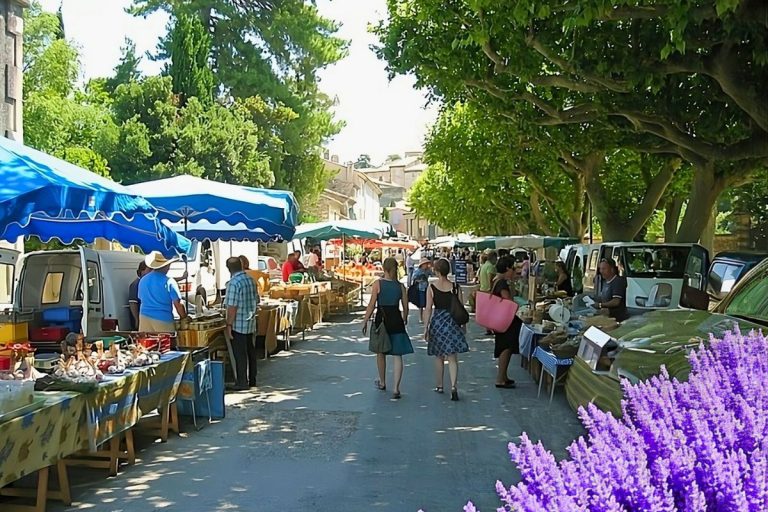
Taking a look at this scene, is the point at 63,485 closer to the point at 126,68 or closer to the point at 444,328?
the point at 444,328

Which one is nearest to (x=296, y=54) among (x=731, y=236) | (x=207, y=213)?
(x=731, y=236)

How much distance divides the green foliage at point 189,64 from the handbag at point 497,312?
26376 millimetres

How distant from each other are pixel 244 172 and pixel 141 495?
91.4ft

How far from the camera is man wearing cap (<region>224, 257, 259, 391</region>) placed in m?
9.56

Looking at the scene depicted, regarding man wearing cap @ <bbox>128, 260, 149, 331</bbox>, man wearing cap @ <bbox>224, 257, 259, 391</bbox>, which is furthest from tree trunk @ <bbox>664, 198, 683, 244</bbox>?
man wearing cap @ <bbox>128, 260, 149, 331</bbox>

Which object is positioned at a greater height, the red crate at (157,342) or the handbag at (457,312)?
the handbag at (457,312)

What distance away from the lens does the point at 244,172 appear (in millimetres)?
32719

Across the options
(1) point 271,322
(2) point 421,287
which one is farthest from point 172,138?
(1) point 271,322

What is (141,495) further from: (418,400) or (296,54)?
(296,54)

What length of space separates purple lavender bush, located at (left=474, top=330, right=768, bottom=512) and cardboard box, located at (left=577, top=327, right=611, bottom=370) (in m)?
3.81

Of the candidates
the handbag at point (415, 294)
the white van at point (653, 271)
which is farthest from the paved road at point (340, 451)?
the handbag at point (415, 294)

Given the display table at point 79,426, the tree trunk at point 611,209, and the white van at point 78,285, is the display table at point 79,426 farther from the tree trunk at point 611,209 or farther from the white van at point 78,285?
the tree trunk at point 611,209

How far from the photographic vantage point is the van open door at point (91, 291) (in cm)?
968

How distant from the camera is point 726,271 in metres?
10.3
